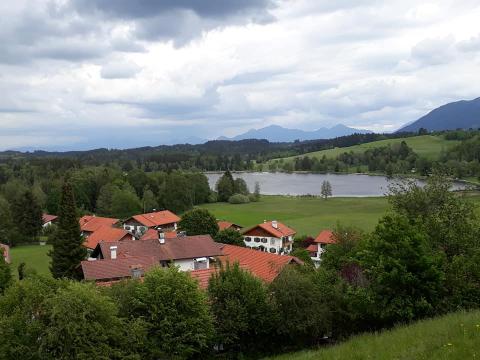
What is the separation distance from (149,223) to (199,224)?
19.1 meters

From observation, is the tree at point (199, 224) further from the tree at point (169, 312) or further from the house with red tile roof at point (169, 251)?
the tree at point (169, 312)

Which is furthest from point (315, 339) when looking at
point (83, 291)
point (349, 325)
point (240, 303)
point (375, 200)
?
point (375, 200)

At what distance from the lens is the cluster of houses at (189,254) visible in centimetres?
3300

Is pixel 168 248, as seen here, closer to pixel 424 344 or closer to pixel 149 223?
pixel 424 344

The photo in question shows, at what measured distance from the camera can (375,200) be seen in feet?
378

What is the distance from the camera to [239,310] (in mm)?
20578

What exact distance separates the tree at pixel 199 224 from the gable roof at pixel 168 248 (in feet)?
52.6

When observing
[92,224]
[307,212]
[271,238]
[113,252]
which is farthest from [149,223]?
[113,252]

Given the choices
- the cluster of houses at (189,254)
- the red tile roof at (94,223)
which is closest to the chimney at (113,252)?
the cluster of houses at (189,254)

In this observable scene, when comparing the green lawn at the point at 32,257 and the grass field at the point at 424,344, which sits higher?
the grass field at the point at 424,344

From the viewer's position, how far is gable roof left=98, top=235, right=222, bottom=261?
41.4 metres

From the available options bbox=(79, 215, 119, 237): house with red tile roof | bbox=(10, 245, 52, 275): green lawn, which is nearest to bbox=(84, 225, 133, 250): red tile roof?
bbox=(10, 245, 52, 275): green lawn

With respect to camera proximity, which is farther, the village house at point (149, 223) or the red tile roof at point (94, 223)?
the village house at point (149, 223)

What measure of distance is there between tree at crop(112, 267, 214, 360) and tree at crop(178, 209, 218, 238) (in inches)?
1601
